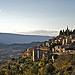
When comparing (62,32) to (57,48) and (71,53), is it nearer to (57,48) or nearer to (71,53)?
(57,48)

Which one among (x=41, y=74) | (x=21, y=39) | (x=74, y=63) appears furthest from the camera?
(x=21, y=39)

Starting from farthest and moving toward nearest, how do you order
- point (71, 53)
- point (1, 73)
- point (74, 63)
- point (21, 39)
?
point (21, 39), point (71, 53), point (1, 73), point (74, 63)

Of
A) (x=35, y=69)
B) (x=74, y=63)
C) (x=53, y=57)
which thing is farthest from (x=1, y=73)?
(x=74, y=63)

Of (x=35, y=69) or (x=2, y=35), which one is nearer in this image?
(x=35, y=69)

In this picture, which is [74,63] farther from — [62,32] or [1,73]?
[62,32]

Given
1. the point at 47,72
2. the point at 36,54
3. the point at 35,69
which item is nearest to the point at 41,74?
the point at 47,72

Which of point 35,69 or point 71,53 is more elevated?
point 71,53

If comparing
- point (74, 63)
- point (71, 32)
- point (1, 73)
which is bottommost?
point (1, 73)

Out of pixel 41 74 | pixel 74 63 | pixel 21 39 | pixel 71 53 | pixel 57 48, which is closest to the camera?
pixel 41 74

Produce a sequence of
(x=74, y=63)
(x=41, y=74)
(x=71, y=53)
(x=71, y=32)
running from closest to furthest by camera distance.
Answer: (x=41, y=74), (x=74, y=63), (x=71, y=53), (x=71, y=32)
